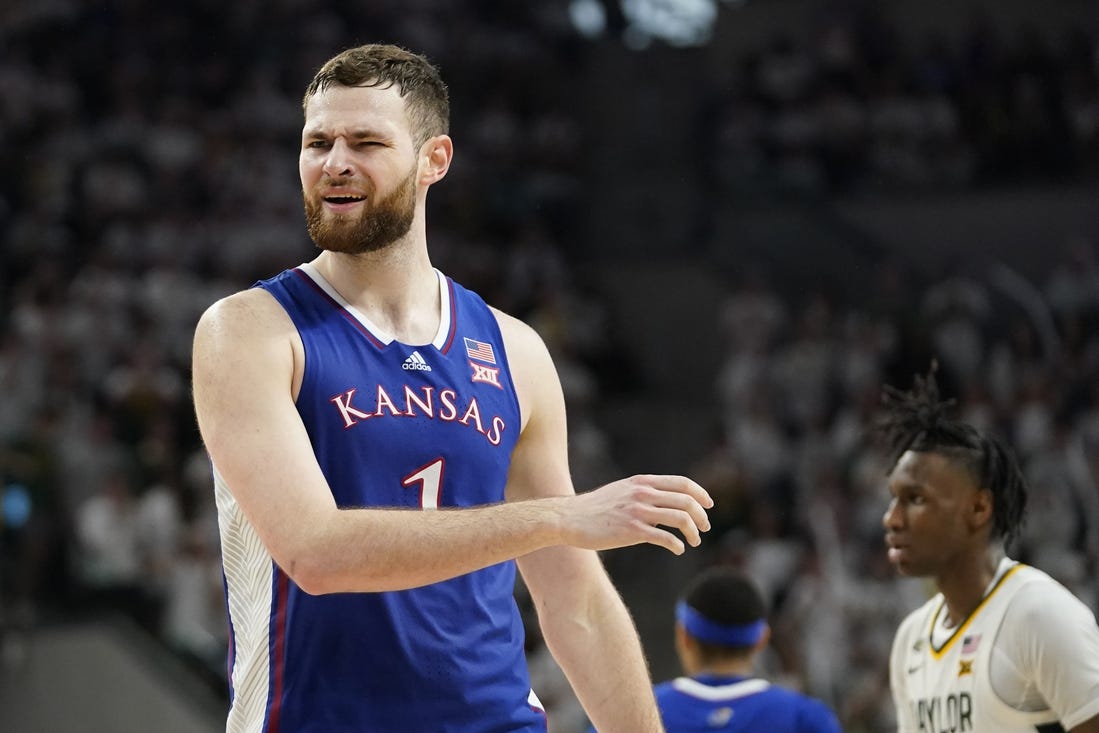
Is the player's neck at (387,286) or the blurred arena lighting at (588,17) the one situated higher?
the blurred arena lighting at (588,17)

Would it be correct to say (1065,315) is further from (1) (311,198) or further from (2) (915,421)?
(1) (311,198)

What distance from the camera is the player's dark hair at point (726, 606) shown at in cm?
594

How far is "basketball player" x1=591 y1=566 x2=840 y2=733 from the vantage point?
18.8ft

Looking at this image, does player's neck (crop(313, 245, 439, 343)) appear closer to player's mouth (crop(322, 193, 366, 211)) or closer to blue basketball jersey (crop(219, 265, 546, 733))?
blue basketball jersey (crop(219, 265, 546, 733))

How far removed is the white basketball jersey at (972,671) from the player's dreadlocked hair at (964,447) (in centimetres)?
22

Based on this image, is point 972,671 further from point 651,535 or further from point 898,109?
point 898,109

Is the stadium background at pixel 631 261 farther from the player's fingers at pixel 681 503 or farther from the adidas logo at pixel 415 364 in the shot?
the player's fingers at pixel 681 503

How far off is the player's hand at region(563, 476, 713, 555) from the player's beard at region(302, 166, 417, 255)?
0.92m

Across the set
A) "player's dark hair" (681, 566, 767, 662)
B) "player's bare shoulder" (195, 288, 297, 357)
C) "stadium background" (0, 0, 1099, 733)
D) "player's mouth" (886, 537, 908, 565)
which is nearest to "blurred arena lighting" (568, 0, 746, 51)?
"stadium background" (0, 0, 1099, 733)

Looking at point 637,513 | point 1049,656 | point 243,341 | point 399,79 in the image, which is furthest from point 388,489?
point 1049,656

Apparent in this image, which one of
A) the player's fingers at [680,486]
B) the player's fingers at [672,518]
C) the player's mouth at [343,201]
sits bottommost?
the player's fingers at [672,518]

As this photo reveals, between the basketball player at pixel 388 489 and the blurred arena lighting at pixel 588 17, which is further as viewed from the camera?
the blurred arena lighting at pixel 588 17

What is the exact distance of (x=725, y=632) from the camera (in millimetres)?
5934

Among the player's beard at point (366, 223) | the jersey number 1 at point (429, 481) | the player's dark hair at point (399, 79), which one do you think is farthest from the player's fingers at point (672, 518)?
the player's dark hair at point (399, 79)
